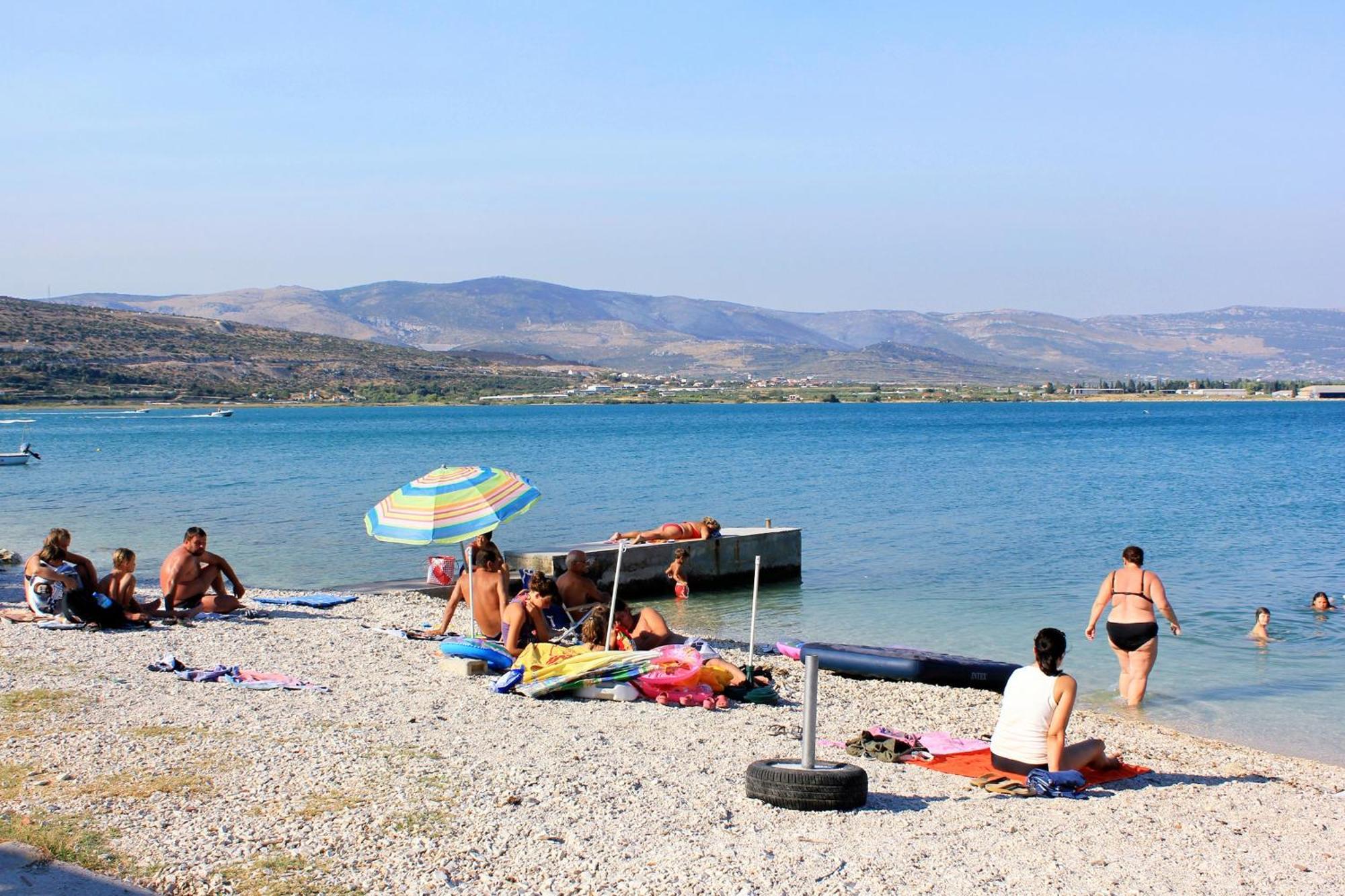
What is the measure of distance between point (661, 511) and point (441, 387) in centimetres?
13440

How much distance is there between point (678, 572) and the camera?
18828 mm

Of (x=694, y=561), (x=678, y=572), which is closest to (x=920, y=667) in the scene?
(x=678, y=572)

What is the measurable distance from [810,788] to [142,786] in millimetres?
3666

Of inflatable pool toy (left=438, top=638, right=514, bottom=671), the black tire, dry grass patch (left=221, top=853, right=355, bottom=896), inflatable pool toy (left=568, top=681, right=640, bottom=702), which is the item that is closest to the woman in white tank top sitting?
the black tire

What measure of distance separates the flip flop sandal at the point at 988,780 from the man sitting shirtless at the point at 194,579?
8868 millimetres

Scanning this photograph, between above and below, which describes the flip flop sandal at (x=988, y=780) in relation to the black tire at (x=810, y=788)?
below

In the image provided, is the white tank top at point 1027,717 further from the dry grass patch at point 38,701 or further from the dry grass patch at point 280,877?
the dry grass patch at point 38,701

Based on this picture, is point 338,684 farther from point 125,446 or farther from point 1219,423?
point 1219,423

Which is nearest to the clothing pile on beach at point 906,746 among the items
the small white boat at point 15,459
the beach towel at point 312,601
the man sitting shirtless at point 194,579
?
the man sitting shirtless at point 194,579

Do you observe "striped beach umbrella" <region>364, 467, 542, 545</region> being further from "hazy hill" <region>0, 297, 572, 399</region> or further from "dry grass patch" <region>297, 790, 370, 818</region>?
"hazy hill" <region>0, 297, 572, 399</region>

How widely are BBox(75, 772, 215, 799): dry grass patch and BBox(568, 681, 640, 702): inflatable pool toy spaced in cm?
340

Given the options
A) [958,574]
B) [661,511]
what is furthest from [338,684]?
[661,511]

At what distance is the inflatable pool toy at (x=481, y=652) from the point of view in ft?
36.4

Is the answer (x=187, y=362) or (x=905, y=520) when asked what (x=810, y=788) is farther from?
(x=187, y=362)
